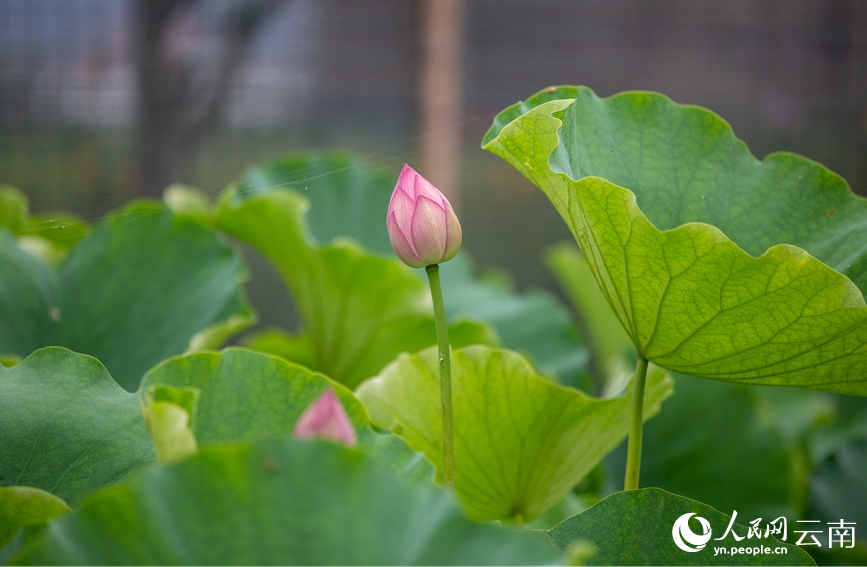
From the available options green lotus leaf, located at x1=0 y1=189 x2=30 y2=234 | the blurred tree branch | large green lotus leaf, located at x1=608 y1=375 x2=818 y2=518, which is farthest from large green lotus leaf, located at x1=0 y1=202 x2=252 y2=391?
the blurred tree branch

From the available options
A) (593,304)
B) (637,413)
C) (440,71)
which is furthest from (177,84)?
(637,413)

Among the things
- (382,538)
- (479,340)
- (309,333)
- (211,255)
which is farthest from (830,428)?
(382,538)

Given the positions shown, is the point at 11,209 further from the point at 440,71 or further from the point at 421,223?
the point at 440,71

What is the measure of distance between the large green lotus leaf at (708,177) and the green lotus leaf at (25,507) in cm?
38

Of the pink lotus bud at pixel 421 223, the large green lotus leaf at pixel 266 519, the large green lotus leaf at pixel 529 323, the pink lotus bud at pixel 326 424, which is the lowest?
the large green lotus leaf at pixel 529 323

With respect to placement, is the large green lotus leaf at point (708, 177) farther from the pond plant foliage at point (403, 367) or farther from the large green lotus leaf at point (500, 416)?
the large green lotus leaf at point (500, 416)

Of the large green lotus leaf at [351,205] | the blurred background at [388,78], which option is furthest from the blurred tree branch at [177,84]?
the large green lotus leaf at [351,205]

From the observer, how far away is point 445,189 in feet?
5.52

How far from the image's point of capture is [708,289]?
41 centimetres

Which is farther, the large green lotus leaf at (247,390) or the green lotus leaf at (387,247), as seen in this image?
the green lotus leaf at (387,247)

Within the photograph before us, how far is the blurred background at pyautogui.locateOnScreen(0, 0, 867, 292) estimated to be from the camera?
1.40 metres

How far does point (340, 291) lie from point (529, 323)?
0.35 m

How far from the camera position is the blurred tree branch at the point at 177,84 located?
63.1 inches

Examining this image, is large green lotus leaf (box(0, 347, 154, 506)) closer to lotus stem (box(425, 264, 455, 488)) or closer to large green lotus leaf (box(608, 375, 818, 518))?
lotus stem (box(425, 264, 455, 488))
